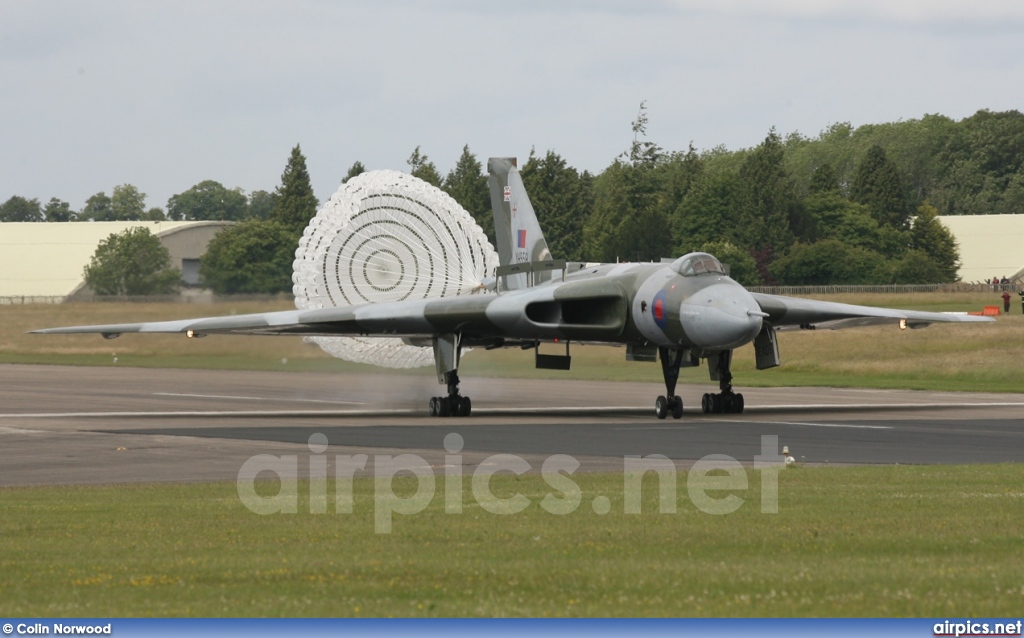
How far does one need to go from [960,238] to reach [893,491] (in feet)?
334

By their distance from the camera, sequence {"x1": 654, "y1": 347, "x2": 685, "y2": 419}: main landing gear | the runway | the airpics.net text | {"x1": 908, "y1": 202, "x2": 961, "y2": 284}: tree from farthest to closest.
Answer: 1. {"x1": 908, "y1": 202, "x2": 961, "y2": 284}: tree
2. {"x1": 654, "y1": 347, "x2": 685, "y2": 419}: main landing gear
3. the runway
4. the airpics.net text

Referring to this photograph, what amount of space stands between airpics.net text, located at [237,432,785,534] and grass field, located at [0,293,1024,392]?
18312 mm

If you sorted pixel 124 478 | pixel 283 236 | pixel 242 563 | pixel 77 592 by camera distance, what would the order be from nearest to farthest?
pixel 77 592 → pixel 242 563 → pixel 124 478 → pixel 283 236

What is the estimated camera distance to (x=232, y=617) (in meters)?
7.97

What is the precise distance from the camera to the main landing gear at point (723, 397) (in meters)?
28.2

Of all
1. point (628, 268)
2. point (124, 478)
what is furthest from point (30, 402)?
point (124, 478)

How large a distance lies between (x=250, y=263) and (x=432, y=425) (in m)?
20.7

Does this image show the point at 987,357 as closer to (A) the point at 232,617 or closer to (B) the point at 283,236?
(B) the point at 283,236

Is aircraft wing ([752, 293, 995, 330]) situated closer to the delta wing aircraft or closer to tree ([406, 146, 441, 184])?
the delta wing aircraft

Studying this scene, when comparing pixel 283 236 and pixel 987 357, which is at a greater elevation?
pixel 283 236

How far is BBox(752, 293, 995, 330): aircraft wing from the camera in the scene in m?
28.4

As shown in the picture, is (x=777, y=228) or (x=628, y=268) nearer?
(x=628, y=268)

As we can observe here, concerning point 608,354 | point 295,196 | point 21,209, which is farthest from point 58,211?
point 608,354

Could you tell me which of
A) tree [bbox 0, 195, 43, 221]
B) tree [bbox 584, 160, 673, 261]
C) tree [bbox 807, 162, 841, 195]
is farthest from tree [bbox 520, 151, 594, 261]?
tree [bbox 0, 195, 43, 221]
